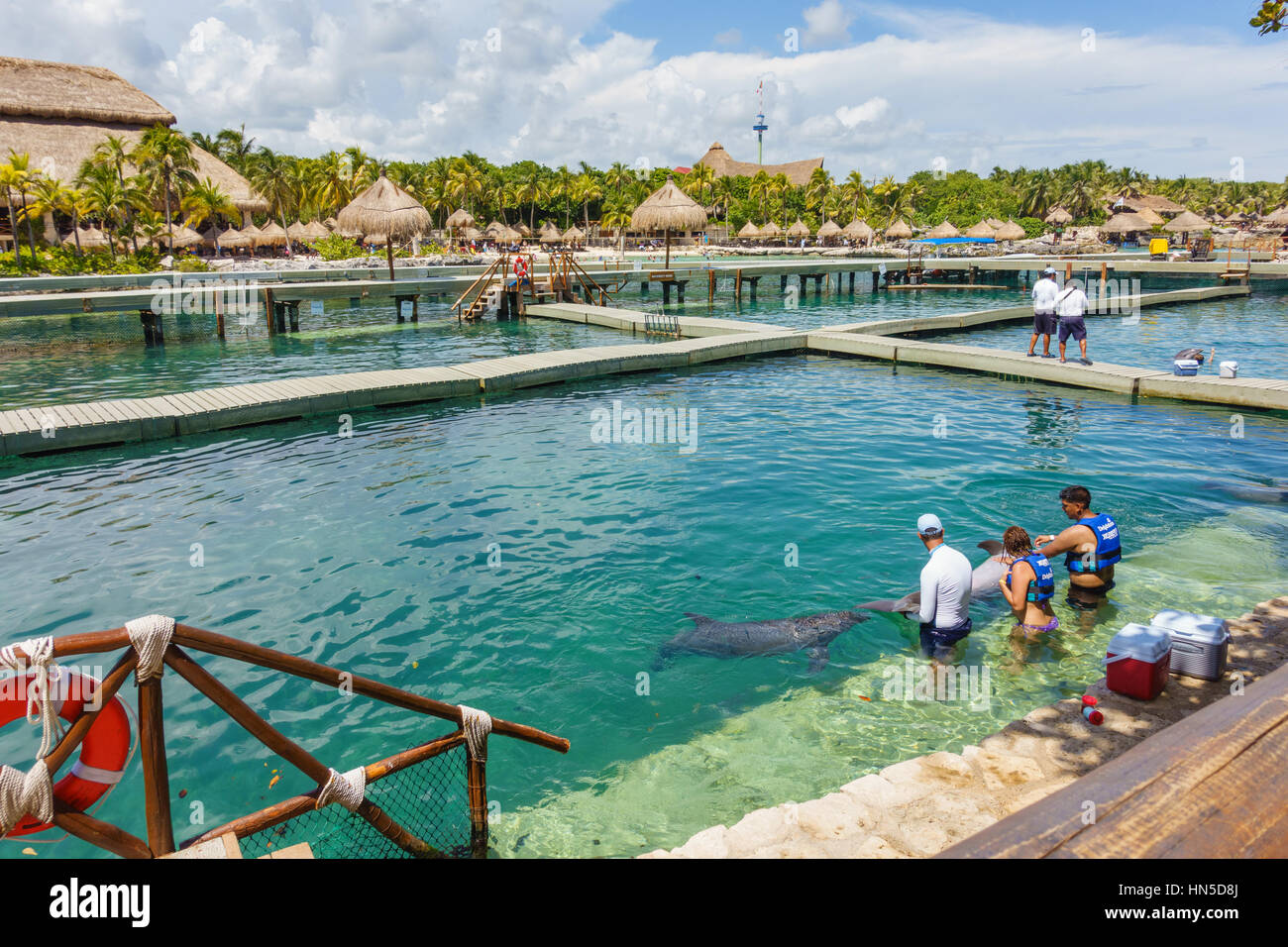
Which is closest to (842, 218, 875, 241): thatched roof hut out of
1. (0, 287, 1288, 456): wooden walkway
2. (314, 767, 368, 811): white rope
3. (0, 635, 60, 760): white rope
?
(0, 287, 1288, 456): wooden walkway

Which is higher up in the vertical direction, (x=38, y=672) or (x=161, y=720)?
(x=38, y=672)

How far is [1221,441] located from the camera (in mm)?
12414

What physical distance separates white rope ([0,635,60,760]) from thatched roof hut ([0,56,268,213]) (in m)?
53.9

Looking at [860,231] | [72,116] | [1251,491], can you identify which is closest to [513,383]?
[1251,491]

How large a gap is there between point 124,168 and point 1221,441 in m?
58.5

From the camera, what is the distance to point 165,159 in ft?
134

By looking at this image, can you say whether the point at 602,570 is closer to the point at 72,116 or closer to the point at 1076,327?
the point at 1076,327

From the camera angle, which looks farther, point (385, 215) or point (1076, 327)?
point (385, 215)

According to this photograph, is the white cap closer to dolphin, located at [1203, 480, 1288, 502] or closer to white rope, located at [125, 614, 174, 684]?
white rope, located at [125, 614, 174, 684]

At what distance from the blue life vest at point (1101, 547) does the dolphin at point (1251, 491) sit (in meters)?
4.28

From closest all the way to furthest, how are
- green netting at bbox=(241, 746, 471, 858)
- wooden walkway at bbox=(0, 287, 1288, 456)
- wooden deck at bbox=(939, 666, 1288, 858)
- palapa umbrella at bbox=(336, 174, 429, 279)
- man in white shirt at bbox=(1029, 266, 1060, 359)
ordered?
wooden deck at bbox=(939, 666, 1288, 858), green netting at bbox=(241, 746, 471, 858), wooden walkway at bbox=(0, 287, 1288, 456), man in white shirt at bbox=(1029, 266, 1060, 359), palapa umbrella at bbox=(336, 174, 429, 279)

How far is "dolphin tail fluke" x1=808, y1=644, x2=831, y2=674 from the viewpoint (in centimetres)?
658

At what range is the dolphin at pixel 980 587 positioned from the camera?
7250 mm

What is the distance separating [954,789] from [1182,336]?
24290 millimetres
